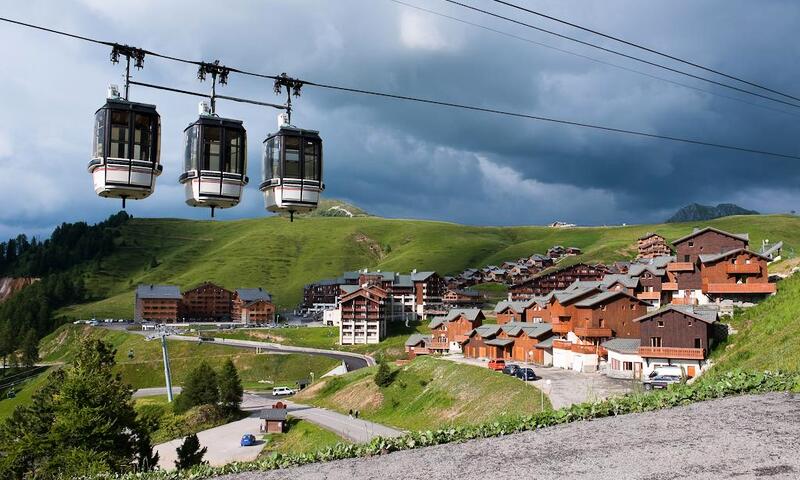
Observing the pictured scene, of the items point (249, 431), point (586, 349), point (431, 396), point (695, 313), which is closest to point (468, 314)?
point (586, 349)

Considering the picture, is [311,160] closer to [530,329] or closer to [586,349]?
[586,349]

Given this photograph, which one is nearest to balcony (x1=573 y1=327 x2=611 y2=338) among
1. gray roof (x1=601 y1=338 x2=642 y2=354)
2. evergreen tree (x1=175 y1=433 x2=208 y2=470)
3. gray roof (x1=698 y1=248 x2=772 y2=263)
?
gray roof (x1=601 y1=338 x2=642 y2=354)

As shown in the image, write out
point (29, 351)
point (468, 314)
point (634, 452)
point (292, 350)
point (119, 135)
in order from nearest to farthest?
point (634, 452) → point (119, 135) → point (468, 314) → point (292, 350) → point (29, 351)

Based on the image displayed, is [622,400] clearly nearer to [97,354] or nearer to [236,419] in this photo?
[97,354]

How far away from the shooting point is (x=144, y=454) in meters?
44.8

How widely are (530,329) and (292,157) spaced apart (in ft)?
257

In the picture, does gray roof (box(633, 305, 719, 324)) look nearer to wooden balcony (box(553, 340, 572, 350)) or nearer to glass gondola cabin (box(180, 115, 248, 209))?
wooden balcony (box(553, 340, 572, 350))

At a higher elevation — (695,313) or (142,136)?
(142,136)

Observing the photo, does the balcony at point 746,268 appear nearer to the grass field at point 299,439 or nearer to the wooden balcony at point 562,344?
the wooden balcony at point 562,344

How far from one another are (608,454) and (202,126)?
12777 millimetres

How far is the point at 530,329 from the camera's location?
89.4 metres

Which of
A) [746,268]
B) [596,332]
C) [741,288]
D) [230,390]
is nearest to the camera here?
[746,268]

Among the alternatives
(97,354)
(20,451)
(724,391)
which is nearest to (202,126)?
(724,391)

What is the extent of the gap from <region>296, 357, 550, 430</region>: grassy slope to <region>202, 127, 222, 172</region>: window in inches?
1565
